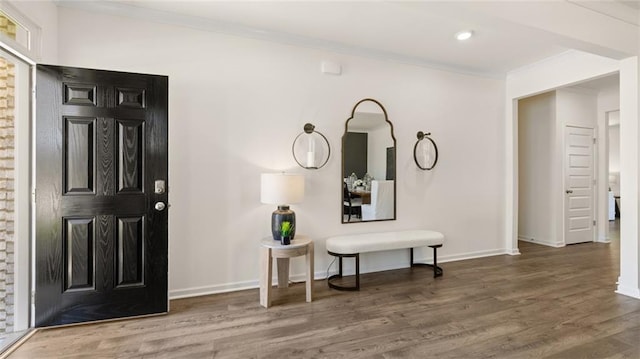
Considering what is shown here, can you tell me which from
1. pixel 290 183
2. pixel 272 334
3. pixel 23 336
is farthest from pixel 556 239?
pixel 23 336

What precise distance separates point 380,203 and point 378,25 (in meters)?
2.02

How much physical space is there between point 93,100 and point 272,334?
7.62 feet

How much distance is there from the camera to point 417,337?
7.86ft

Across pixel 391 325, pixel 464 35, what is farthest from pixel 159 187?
pixel 464 35

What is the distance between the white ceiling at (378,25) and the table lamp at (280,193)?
5.06 feet

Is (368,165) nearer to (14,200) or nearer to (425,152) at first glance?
(425,152)

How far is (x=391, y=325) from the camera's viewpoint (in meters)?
2.58

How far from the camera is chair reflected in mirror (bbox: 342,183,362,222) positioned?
3865 millimetres

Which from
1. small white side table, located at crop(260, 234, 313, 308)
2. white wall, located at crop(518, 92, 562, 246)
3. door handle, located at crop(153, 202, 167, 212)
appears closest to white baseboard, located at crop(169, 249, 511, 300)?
small white side table, located at crop(260, 234, 313, 308)

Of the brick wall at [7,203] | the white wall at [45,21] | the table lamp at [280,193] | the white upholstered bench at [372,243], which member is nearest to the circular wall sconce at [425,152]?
the white upholstered bench at [372,243]

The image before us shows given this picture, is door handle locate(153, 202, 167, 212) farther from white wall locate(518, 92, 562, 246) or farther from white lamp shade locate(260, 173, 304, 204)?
white wall locate(518, 92, 562, 246)

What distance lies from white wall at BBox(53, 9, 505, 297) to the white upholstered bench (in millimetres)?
202

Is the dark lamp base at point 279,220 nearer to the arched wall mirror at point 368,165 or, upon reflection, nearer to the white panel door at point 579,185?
the arched wall mirror at point 368,165

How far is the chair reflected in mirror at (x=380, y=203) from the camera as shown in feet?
13.2
